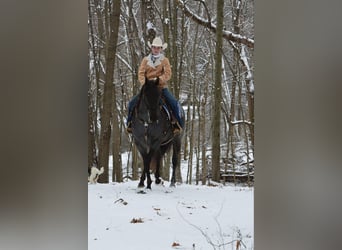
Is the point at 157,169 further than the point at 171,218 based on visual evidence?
Yes

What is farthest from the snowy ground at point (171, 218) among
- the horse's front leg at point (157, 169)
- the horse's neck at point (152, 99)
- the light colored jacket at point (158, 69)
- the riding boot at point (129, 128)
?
the light colored jacket at point (158, 69)

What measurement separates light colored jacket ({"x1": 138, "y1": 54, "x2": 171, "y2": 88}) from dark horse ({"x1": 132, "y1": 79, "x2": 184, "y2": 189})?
3cm

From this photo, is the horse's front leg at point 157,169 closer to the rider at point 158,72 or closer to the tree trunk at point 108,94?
the rider at point 158,72

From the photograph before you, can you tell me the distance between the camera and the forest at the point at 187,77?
223 cm

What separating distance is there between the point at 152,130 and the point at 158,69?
35 cm

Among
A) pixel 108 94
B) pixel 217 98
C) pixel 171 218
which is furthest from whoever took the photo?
pixel 108 94

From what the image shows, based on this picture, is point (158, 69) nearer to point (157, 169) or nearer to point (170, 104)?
point (170, 104)

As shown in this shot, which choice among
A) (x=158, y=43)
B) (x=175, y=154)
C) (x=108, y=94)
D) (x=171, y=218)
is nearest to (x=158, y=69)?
(x=158, y=43)

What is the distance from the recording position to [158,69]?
2.32m
